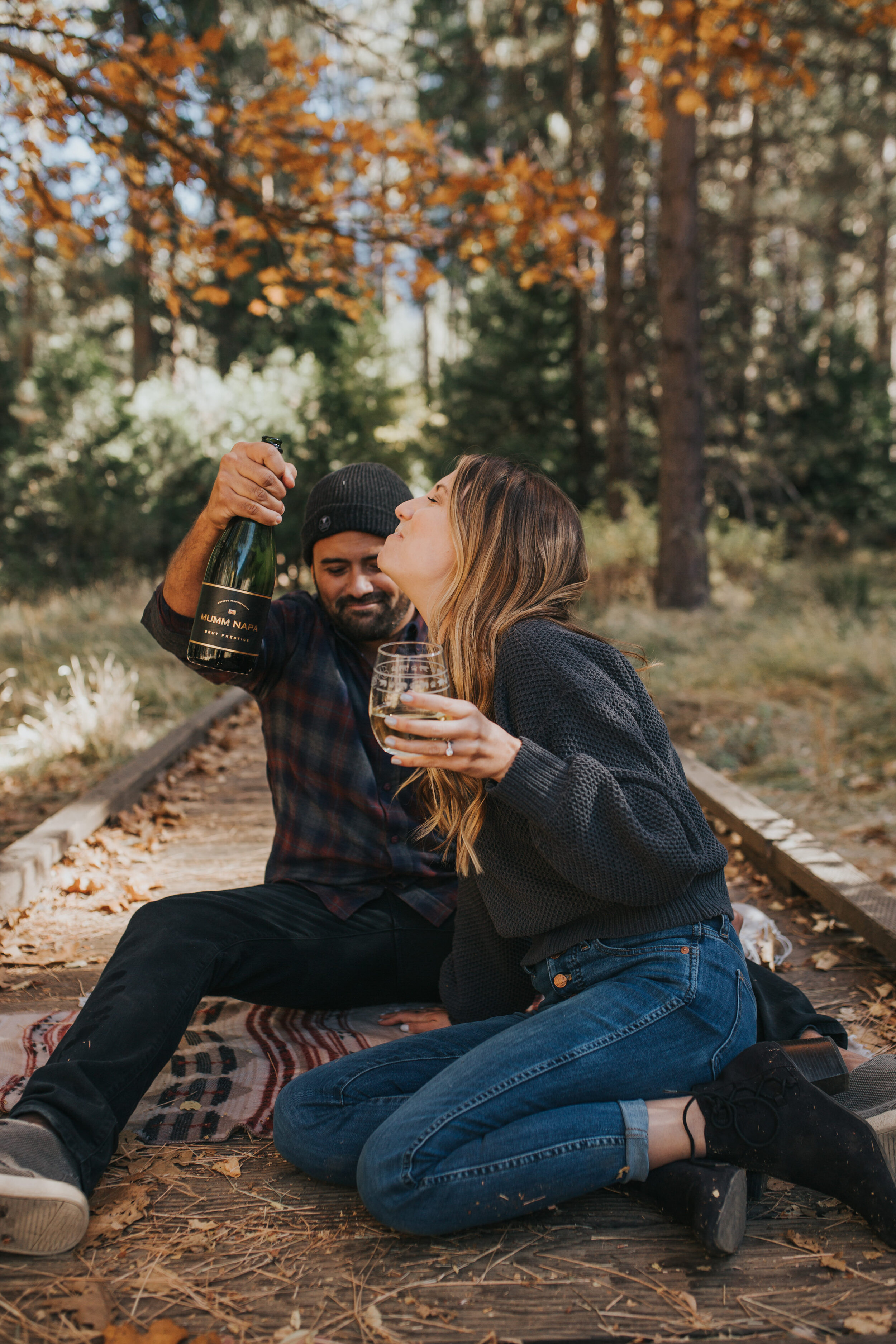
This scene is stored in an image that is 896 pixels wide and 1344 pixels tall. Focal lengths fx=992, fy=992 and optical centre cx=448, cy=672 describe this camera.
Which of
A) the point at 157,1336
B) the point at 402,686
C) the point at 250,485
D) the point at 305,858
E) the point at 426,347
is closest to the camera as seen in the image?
the point at 157,1336

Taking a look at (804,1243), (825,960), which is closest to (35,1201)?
(804,1243)

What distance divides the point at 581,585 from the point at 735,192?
2020cm

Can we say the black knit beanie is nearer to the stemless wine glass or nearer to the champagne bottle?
the champagne bottle

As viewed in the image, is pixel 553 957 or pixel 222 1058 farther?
pixel 222 1058

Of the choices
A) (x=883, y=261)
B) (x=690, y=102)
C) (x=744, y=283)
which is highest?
(x=883, y=261)

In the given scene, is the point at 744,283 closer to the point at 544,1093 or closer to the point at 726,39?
the point at 726,39

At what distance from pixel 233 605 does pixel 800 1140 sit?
188 centimetres

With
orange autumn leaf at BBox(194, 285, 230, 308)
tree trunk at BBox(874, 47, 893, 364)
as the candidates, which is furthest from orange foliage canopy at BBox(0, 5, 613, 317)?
tree trunk at BBox(874, 47, 893, 364)

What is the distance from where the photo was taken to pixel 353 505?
3154mm

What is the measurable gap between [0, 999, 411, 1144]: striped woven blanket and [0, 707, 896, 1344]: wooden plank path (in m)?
0.10

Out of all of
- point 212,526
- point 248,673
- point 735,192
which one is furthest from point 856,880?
point 735,192

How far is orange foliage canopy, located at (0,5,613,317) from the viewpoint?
5891mm

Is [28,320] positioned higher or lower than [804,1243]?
higher

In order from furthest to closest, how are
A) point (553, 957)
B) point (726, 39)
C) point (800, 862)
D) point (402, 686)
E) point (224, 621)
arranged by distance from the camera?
1. point (726, 39)
2. point (800, 862)
3. point (224, 621)
4. point (553, 957)
5. point (402, 686)
